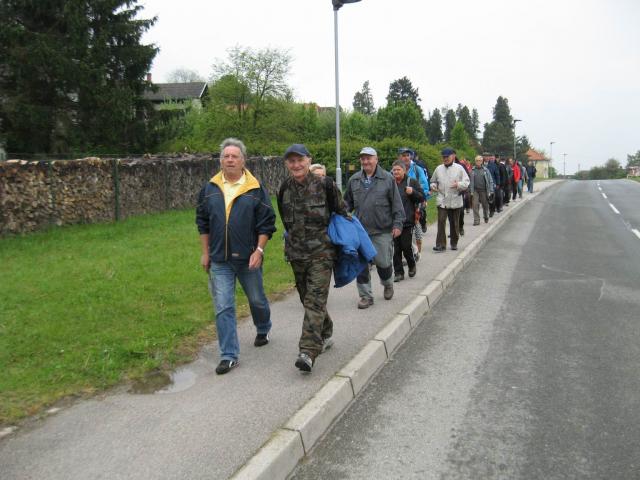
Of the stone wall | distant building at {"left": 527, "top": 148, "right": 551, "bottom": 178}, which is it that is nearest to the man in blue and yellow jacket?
the stone wall

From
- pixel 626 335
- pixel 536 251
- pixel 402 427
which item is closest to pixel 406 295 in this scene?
pixel 626 335

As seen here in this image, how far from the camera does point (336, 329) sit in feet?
19.2

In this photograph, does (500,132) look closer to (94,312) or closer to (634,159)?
(634,159)

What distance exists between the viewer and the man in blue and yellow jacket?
15.2 feet

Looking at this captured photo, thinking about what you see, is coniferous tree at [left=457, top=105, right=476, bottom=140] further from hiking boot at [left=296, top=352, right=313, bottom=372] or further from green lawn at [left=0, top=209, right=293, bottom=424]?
hiking boot at [left=296, top=352, right=313, bottom=372]

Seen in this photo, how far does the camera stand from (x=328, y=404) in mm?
3990

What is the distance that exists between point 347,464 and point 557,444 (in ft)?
4.32

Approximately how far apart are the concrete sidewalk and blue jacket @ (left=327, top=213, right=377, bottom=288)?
715 millimetres

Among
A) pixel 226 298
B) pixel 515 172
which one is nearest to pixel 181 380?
pixel 226 298

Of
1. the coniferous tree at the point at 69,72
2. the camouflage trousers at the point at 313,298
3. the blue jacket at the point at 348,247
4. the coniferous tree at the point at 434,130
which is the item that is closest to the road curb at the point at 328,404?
the camouflage trousers at the point at 313,298

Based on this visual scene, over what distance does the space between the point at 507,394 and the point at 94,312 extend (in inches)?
169

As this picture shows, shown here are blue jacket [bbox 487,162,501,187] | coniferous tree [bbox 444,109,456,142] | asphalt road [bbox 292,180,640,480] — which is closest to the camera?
asphalt road [bbox 292,180,640,480]

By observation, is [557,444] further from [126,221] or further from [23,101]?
[23,101]

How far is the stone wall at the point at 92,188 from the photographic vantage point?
11.8 meters
